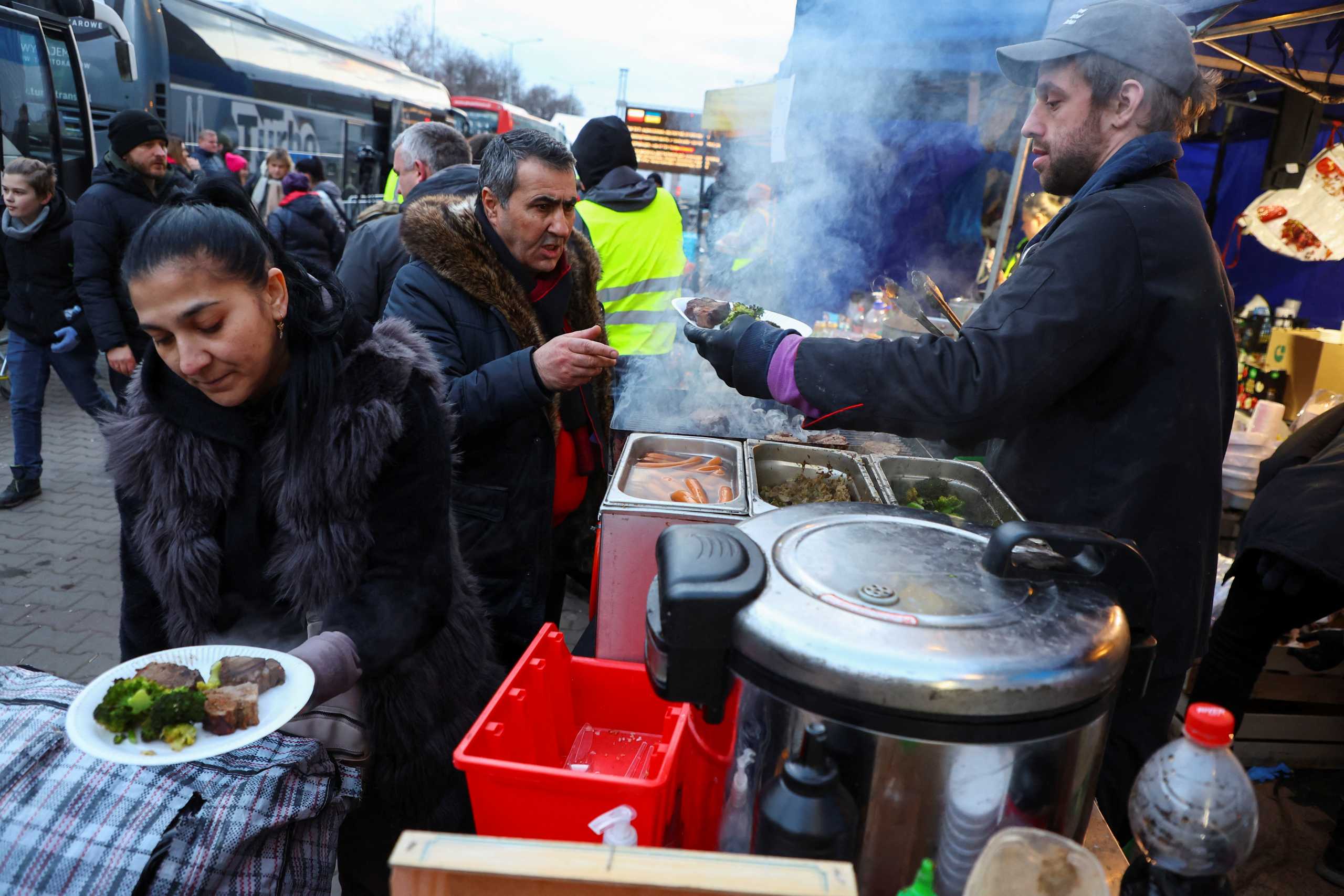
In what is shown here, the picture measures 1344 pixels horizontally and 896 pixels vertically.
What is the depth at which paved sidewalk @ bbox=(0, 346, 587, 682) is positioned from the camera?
399cm

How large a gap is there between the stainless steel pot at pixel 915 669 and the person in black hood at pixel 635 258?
3.03 metres

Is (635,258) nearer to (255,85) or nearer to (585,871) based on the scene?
(585,871)

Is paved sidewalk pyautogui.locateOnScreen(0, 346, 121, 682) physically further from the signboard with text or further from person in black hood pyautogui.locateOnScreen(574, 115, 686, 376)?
the signboard with text

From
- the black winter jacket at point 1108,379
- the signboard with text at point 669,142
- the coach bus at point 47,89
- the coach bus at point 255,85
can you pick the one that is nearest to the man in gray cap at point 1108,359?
the black winter jacket at point 1108,379

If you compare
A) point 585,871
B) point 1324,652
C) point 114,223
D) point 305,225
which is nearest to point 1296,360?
point 1324,652

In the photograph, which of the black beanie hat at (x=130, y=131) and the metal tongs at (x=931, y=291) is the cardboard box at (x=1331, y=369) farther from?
the black beanie hat at (x=130, y=131)

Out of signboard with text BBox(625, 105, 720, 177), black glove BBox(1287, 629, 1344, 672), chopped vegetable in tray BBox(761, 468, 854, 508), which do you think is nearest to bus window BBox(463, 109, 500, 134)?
signboard with text BBox(625, 105, 720, 177)

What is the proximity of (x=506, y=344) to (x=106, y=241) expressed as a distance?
3995 mm

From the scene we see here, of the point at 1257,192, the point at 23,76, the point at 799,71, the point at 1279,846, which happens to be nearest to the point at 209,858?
the point at 1279,846

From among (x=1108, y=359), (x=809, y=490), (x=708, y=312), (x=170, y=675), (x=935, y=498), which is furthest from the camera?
(x=935, y=498)

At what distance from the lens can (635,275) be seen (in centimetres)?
428

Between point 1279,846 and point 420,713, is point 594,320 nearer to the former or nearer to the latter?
point 420,713

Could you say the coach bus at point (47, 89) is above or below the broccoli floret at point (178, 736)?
above

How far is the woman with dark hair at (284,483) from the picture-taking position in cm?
166
